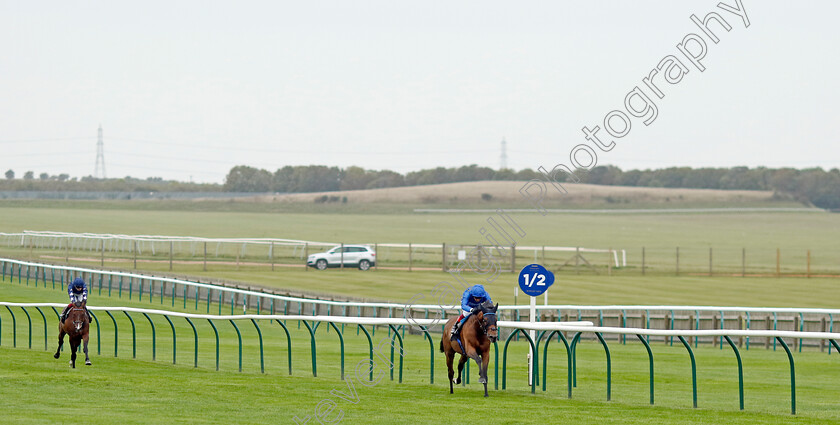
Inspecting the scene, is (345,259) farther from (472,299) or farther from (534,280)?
(472,299)

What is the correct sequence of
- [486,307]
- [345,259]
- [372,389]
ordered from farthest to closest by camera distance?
[345,259]
[372,389]
[486,307]

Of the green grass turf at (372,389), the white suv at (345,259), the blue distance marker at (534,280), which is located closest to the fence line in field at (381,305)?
the green grass turf at (372,389)

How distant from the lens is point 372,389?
1242cm

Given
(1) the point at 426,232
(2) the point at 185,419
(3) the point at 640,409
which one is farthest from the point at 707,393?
(1) the point at 426,232

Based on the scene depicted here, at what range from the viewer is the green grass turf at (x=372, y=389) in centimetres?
1052

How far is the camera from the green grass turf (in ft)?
34.5

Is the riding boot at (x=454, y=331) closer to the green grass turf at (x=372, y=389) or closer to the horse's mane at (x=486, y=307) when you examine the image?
the horse's mane at (x=486, y=307)

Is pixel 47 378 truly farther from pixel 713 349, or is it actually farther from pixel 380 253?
pixel 380 253

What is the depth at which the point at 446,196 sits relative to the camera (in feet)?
375

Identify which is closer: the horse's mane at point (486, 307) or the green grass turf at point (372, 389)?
the green grass turf at point (372, 389)

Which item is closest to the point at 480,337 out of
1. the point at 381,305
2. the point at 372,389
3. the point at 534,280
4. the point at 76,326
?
the point at 372,389

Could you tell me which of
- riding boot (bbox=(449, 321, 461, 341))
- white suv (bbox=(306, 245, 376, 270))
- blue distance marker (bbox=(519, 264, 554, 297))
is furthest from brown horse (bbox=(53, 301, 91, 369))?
white suv (bbox=(306, 245, 376, 270))

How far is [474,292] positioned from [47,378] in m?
5.30

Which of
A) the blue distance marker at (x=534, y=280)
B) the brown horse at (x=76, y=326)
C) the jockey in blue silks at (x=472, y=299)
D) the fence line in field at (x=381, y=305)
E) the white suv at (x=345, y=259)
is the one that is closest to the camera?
the jockey in blue silks at (x=472, y=299)
